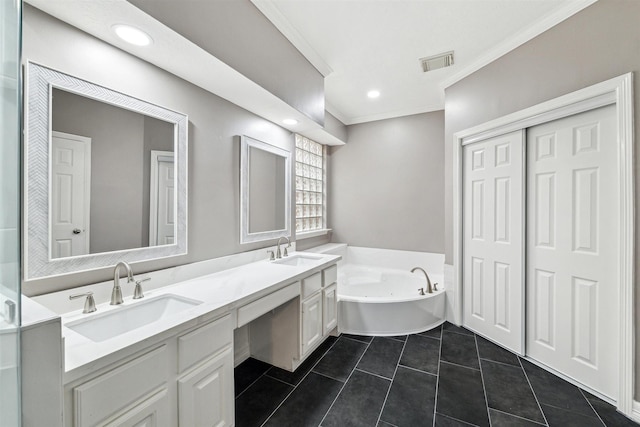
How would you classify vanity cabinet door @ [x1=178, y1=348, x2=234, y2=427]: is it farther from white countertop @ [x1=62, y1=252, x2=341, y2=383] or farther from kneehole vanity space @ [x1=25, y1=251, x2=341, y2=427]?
white countertop @ [x1=62, y1=252, x2=341, y2=383]

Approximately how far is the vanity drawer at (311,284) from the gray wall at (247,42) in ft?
4.81

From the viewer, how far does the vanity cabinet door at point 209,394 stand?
1113 millimetres

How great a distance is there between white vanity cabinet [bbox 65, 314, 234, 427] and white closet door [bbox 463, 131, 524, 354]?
94.7 inches

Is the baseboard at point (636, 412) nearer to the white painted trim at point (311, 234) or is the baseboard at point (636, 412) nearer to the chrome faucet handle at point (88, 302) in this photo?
the white painted trim at point (311, 234)

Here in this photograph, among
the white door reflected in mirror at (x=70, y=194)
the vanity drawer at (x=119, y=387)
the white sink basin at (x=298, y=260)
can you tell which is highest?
the white door reflected in mirror at (x=70, y=194)

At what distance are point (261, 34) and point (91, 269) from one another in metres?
1.82

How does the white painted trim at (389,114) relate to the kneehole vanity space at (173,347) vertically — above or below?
above

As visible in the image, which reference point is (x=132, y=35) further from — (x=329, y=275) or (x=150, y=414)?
(x=329, y=275)

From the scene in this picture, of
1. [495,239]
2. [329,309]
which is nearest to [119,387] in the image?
[329,309]

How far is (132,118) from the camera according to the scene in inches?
58.4

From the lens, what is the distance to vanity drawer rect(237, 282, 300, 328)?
145 cm

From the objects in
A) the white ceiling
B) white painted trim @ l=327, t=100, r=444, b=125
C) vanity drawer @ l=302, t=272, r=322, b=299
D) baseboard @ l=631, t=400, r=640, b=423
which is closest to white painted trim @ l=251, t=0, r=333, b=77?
the white ceiling

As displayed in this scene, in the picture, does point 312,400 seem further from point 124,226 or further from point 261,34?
point 261,34

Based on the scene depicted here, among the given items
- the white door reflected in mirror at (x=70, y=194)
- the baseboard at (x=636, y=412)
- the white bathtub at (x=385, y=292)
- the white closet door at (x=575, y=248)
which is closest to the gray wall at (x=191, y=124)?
the white door reflected in mirror at (x=70, y=194)
